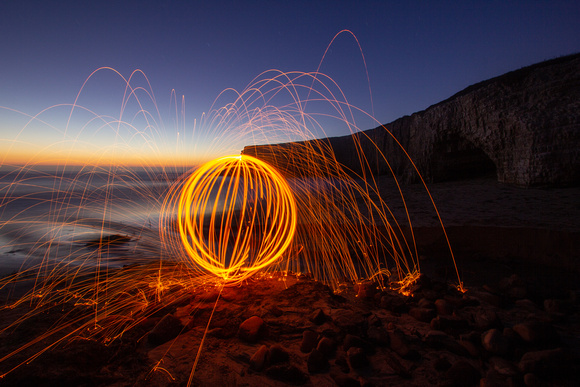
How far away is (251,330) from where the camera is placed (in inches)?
122

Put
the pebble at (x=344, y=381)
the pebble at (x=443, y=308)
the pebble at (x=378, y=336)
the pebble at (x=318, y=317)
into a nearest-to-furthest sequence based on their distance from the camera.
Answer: the pebble at (x=344, y=381) < the pebble at (x=378, y=336) < the pebble at (x=318, y=317) < the pebble at (x=443, y=308)

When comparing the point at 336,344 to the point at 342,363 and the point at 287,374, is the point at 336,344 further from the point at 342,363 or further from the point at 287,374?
the point at 287,374

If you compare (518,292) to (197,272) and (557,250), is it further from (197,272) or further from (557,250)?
(197,272)

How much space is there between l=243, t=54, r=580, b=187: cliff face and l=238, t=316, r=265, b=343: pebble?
3.66 metres

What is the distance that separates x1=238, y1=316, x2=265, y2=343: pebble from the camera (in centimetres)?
306

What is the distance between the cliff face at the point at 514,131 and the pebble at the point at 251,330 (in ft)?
12.0

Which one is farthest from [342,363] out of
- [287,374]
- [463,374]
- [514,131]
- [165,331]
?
[514,131]

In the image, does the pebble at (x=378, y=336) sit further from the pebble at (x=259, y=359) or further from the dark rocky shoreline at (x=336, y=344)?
the pebble at (x=259, y=359)

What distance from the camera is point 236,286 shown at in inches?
179

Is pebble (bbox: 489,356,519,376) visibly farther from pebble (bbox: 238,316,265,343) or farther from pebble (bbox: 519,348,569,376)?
pebble (bbox: 238,316,265,343)

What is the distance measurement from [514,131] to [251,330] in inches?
408

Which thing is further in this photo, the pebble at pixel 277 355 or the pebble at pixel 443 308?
the pebble at pixel 443 308

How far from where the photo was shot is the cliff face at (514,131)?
7.78 metres

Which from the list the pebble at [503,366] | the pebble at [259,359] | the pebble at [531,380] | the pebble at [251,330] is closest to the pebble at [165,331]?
the pebble at [251,330]
